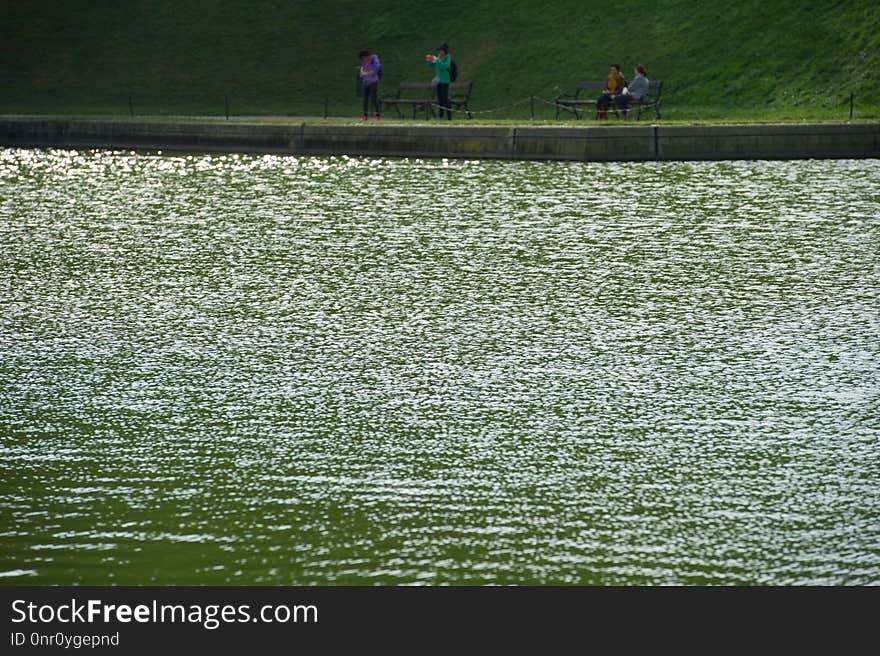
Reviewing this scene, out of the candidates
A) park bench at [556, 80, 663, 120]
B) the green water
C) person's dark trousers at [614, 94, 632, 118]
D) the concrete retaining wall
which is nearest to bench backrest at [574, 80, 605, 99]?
park bench at [556, 80, 663, 120]

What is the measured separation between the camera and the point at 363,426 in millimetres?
8898

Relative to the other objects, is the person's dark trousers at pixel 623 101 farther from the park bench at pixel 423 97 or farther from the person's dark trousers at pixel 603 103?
the park bench at pixel 423 97

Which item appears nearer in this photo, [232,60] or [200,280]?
[200,280]

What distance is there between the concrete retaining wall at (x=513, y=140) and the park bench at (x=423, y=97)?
3.27 meters

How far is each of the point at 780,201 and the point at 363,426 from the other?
11.3 metres

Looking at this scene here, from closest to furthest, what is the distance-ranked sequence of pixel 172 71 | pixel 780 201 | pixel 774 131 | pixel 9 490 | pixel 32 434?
1. pixel 9 490
2. pixel 32 434
3. pixel 780 201
4. pixel 774 131
5. pixel 172 71

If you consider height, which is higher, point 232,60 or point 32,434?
point 232,60

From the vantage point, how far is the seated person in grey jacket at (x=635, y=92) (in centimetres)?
2817

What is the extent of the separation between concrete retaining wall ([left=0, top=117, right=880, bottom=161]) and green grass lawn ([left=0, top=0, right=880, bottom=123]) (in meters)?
2.55

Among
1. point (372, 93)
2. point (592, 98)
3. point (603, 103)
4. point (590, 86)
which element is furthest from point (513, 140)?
point (592, 98)
